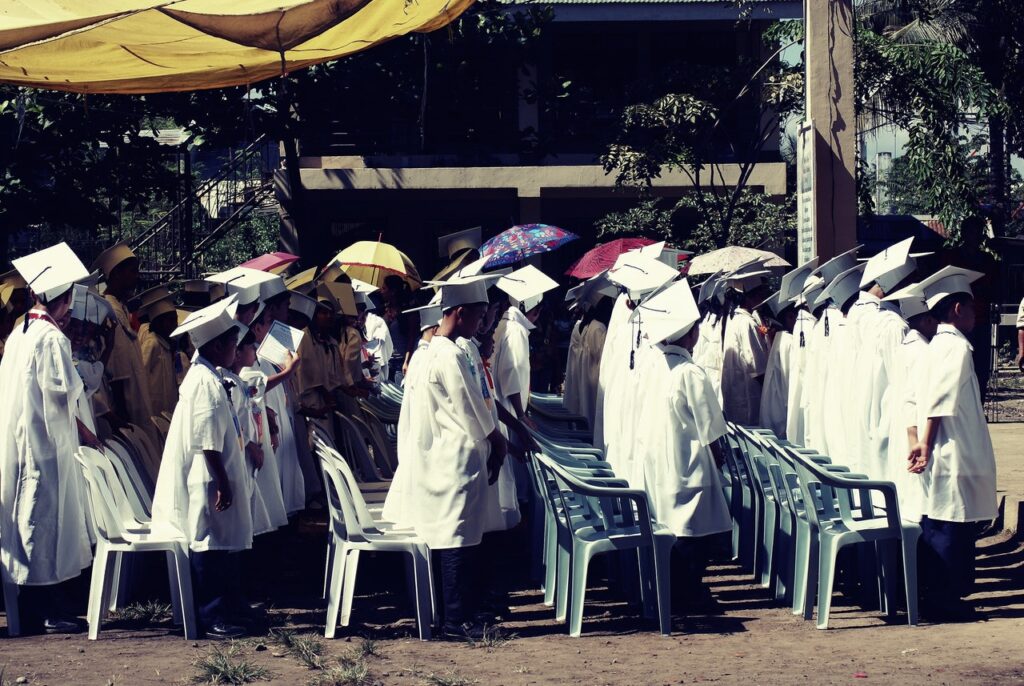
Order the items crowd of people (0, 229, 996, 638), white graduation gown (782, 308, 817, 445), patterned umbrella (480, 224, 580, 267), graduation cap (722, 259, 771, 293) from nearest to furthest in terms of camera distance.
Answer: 1. crowd of people (0, 229, 996, 638)
2. white graduation gown (782, 308, 817, 445)
3. graduation cap (722, 259, 771, 293)
4. patterned umbrella (480, 224, 580, 267)

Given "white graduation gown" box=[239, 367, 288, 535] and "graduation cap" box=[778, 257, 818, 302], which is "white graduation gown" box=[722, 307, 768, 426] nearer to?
"graduation cap" box=[778, 257, 818, 302]

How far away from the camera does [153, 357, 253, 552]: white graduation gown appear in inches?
285

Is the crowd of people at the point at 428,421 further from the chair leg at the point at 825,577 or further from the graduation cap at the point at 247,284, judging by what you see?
the chair leg at the point at 825,577

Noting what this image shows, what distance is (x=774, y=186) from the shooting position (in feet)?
69.6

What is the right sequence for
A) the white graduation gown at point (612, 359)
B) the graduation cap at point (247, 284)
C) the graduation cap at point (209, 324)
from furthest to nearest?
the white graduation gown at point (612, 359) < the graduation cap at point (247, 284) < the graduation cap at point (209, 324)

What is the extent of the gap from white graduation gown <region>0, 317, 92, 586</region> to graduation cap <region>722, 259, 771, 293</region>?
556 centimetres

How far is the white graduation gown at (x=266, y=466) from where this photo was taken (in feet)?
27.2

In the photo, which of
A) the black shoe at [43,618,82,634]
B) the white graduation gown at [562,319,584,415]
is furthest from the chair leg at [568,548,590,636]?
the white graduation gown at [562,319,584,415]

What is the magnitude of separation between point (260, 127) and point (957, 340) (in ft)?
42.5

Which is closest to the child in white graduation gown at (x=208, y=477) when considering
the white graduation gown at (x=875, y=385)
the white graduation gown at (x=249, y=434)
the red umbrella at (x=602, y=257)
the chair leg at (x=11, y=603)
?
the white graduation gown at (x=249, y=434)

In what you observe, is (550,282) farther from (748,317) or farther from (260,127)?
(260,127)

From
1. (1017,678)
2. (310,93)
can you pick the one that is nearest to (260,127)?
(310,93)

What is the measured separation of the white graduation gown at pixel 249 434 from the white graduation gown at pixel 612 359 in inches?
97.6

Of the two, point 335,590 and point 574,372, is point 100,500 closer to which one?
point 335,590
